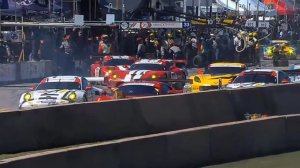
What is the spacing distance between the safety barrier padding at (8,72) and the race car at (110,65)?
148 inches

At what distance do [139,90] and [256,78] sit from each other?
4.12m

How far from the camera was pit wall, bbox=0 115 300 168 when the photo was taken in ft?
31.5

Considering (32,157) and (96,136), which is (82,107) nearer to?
(96,136)

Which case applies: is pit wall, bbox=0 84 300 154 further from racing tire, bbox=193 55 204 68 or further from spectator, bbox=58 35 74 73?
racing tire, bbox=193 55 204 68

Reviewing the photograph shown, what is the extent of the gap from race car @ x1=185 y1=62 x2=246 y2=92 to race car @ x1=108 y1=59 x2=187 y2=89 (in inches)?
32.6

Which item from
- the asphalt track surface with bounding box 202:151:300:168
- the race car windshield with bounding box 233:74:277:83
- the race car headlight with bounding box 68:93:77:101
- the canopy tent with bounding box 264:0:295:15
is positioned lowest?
the asphalt track surface with bounding box 202:151:300:168

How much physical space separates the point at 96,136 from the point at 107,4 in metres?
33.1

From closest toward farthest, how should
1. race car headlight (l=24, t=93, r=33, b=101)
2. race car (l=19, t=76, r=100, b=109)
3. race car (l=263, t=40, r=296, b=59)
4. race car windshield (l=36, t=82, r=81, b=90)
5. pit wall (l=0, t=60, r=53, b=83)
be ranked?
race car (l=19, t=76, r=100, b=109)
race car headlight (l=24, t=93, r=33, b=101)
race car windshield (l=36, t=82, r=81, b=90)
pit wall (l=0, t=60, r=53, b=83)
race car (l=263, t=40, r=296, b=59)

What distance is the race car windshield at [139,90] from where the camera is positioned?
19.5 m

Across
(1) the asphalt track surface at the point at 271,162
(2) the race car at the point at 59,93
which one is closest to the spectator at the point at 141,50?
(2) the race car at the point at 59,93

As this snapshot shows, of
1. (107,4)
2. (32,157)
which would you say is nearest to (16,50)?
(107,4)

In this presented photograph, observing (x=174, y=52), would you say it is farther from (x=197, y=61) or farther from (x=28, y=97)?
(x=28, y=97)

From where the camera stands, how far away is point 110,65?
29.5 m

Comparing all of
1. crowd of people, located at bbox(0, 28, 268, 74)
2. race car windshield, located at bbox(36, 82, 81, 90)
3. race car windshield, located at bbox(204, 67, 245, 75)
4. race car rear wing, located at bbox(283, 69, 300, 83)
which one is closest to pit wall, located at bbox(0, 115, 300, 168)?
race car windshield, located at bbox(36, 82, 81, 90)
